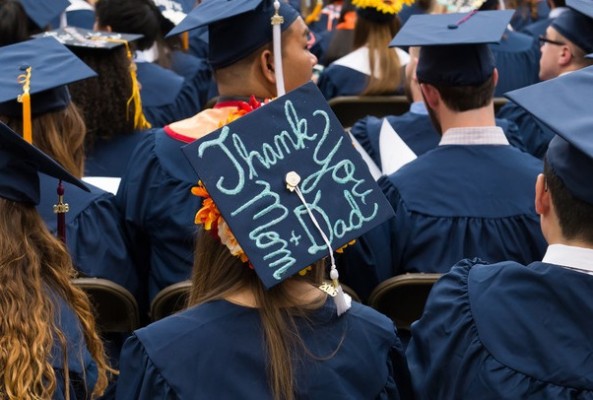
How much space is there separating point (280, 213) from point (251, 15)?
5.72 ft

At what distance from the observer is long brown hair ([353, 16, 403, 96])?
6.46 meters

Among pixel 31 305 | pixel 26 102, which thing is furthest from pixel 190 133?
pixel 31 305

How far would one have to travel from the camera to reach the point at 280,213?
2396 millimetres

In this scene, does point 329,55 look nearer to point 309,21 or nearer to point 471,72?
point 309,21

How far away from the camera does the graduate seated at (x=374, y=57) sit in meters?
6.44

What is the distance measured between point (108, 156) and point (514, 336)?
8.50 ft

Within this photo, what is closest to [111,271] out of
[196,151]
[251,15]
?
[251,15]

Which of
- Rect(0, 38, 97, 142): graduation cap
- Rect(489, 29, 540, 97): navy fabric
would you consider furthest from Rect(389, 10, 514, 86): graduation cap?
Rect(489, 29, 540, 97): navy fabric

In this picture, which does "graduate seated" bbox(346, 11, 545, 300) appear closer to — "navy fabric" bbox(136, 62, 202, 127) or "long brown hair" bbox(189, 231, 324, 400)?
"long brown hair" bbox(189, 231, 324, 400)

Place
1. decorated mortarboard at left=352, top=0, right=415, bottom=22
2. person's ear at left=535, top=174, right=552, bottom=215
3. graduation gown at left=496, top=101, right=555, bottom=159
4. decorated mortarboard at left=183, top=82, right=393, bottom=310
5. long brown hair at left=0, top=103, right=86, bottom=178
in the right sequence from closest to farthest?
decorated mortarboard at left=183, top=82, right=393, bottom=310, person's ear at left=535, top=174, right=552, bottom=215, long brown hair at left=0, top=103, right=86, bottom=178, graduation gown at left=496, top=101, right=555, bottom=159, decorated mortarboard at left=352, top=0, right=415, bottom=22

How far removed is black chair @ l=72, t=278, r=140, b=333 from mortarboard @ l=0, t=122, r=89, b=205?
0.54 m

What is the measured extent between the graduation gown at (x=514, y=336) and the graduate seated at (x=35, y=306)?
89cm

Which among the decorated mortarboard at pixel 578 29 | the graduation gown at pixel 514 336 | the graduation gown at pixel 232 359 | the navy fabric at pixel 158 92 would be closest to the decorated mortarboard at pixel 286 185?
the graduation gown at pixel 232 359

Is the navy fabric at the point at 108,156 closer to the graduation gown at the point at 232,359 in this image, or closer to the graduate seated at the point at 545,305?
the graduation gown at the point at 232,359
